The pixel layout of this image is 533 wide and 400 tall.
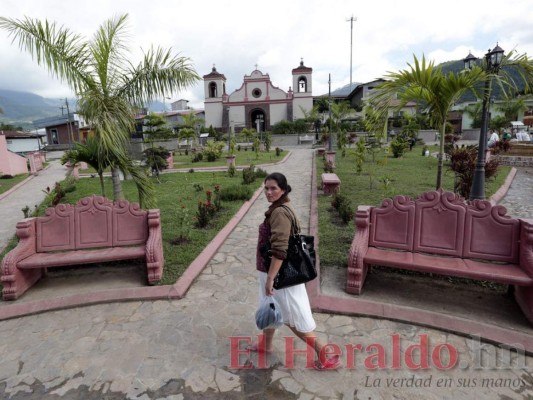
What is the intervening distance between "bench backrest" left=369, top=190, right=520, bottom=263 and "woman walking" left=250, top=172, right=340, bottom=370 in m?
1.68

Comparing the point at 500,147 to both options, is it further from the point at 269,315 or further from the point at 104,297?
the point at 104,297

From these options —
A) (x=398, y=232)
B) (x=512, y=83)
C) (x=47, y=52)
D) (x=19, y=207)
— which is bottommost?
(x=19, y=207)

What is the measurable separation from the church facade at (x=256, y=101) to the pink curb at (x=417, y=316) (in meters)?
38.9

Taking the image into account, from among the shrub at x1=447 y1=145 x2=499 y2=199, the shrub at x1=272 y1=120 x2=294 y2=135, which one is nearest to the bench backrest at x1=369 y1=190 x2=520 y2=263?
the shrub at x1=447 y1=145 x2=499 y2=199

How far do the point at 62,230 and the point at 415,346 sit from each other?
4.03 metres

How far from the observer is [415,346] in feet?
9.55

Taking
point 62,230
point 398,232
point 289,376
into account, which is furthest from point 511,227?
point 62,230

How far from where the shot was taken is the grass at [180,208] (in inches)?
188

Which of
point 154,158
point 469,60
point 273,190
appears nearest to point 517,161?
point 469,60

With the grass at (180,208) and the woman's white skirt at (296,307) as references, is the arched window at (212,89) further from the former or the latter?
the woman's white skirt at (296,307)

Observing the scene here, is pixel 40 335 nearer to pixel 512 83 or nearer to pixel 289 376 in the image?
pixel 289 376

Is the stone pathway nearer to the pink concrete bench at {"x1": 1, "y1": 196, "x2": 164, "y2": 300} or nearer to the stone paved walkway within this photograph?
the stone paved walkway

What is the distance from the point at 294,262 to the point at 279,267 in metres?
0.12

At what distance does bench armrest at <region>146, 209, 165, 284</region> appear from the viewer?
3.99m
